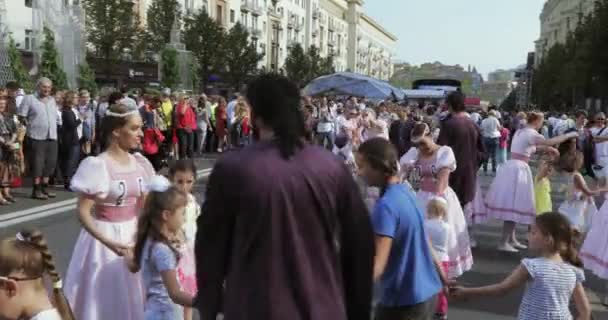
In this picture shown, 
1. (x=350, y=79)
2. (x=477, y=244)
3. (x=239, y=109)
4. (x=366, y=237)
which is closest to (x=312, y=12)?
(x=350, y=79)

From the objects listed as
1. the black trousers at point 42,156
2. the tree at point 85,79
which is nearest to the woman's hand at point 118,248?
the black trousers at point 42,156

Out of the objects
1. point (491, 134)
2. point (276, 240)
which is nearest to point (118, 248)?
point (276, 240)

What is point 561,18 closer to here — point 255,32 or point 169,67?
point 255,32

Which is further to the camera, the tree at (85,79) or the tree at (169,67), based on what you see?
the tree at (169,67)

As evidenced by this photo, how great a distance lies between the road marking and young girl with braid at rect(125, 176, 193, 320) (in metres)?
5.85

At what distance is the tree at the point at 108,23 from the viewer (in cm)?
3431

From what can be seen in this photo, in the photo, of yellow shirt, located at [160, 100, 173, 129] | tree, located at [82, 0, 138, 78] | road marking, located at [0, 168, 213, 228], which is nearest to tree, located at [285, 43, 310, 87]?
tree, located at [82, 0, 138, 78]

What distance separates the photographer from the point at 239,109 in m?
22.9

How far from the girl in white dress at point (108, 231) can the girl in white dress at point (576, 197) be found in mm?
5333

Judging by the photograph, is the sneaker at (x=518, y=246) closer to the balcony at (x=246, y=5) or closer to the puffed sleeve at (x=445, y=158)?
the puffed sleeve at (x=445, y=158)

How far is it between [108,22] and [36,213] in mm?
24593

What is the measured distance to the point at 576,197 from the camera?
8.44 meters

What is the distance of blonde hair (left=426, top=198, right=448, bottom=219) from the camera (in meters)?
6.45

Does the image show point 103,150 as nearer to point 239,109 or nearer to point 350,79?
point 239,109
